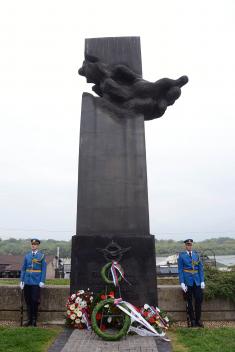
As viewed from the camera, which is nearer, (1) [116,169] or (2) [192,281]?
(2) [192,281]

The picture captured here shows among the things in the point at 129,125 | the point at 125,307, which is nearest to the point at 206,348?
the point at 125,307

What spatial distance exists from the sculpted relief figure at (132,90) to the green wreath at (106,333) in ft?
13.5

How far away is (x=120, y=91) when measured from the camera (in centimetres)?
822

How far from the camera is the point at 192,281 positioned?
7.07 metres

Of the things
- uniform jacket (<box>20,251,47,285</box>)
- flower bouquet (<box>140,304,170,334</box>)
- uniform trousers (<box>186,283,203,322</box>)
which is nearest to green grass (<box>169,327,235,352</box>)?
flower bouquet (<box>140,304,170,334</box>)

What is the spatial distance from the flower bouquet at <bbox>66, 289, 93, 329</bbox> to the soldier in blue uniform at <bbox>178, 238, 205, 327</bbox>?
1.86 metres

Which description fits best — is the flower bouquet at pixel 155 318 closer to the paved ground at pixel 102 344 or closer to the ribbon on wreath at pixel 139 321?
the ribbon on wreath at pixel 139 321

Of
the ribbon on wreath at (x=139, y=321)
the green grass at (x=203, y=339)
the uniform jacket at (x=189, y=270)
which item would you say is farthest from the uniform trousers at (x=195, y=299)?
the ribbon on wreath at (x=139, y=321)

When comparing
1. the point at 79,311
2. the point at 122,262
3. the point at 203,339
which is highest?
A: the point at 122,262

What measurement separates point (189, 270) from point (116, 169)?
8.27 feet

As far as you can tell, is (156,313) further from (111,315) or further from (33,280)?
(33,280)

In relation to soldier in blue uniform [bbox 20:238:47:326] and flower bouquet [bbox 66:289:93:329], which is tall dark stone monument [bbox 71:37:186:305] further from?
soldier in blue uniform [bbox 20:238:47:326]

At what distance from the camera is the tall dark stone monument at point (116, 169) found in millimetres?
6871

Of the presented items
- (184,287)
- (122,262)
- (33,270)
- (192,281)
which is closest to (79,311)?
(122,262)
